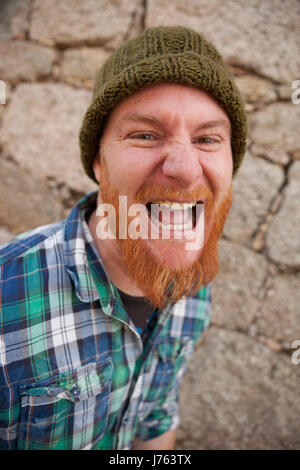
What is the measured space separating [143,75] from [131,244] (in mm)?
512

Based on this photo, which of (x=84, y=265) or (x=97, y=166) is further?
(x=97, y=166)

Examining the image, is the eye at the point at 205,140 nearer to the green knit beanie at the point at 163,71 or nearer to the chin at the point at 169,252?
the green knit beanie at the point at 163,71

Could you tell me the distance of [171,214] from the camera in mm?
983

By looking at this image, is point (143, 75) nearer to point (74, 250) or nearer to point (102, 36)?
point (74, 250)

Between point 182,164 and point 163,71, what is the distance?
Result: 10.8 inches

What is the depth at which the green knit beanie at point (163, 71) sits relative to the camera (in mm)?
852

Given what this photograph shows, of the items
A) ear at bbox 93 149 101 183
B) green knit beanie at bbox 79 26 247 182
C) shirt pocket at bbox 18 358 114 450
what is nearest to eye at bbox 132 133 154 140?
green knit beanie at bbox 79 26 247 182

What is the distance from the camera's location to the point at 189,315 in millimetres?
1299

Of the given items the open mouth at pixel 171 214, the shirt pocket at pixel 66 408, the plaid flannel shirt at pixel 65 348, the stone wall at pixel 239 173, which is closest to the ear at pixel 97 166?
Result: the plaid flannel shirt at pixel 65 348

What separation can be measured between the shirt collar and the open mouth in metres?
0.26

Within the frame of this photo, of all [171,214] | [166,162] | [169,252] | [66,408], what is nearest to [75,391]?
[66,408]

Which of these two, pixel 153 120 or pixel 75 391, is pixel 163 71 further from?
pixel 75 391

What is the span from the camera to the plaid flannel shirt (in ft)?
2.93
